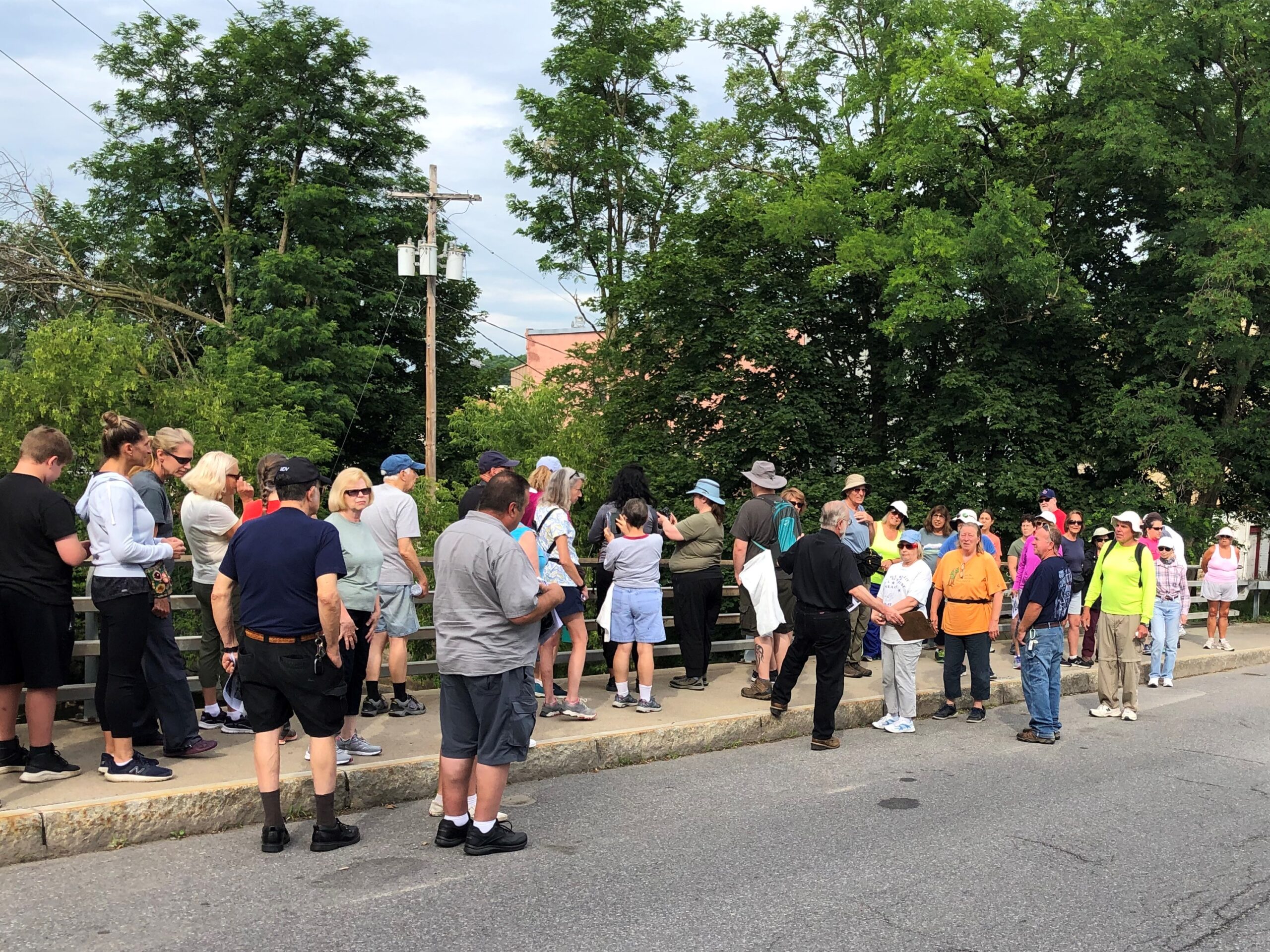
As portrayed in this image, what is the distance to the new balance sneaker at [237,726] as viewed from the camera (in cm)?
679

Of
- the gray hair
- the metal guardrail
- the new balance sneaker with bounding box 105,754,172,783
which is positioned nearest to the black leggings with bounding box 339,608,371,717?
the metal guardrail

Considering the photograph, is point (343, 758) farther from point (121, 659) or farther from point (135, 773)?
point (121, 659)

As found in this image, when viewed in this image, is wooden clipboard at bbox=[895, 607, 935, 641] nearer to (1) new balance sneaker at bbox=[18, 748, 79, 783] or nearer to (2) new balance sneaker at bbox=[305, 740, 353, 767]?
(2) new balance sneaker at bbox=[305, 740, 353, 767]

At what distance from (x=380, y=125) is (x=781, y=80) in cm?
1407

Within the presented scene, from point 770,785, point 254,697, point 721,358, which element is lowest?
point 770,785

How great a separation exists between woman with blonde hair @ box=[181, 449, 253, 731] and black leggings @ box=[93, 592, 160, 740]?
0.56 m

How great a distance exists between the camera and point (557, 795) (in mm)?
6328

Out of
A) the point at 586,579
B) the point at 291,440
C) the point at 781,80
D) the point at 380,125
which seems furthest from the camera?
the point at 380,125

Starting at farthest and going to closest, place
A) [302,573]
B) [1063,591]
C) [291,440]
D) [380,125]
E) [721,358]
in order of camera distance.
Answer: [380,125]
[721,358]
[291,440]
[1063,591]
[302,573]

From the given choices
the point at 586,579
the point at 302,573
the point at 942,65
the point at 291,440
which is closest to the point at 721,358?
the point at 942,65

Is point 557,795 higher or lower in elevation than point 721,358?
lower

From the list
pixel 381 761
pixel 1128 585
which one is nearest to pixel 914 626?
pixel 1128 585

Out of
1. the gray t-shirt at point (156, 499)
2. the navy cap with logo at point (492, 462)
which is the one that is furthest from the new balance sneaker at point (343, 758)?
the navy cap with logo at point (492, 462)

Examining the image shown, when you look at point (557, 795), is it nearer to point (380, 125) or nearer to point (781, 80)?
point (781, 80)
